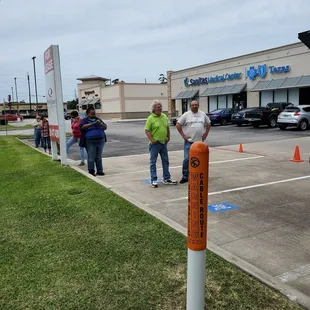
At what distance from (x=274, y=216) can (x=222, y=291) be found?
2.41 m

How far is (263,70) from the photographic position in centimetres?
3116

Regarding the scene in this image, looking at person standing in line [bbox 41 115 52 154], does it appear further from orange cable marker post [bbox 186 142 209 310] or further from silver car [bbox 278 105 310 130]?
silver car [bbox 278 105 310 130]

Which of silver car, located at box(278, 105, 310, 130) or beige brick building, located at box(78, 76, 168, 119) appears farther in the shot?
beige brick building, located at box(78, 76, 168, 119)

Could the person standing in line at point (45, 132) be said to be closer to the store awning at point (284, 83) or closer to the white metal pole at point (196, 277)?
the white metal pole at point (196, 277)

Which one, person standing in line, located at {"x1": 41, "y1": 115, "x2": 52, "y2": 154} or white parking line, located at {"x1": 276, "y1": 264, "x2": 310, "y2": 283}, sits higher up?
person standing in line, located at {"x1": 41, "y1": 115, "x2": 52, "y2": 154}

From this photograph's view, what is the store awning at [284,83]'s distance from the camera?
89.3 ft

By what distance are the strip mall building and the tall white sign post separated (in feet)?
72.5

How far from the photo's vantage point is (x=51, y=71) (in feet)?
32.2

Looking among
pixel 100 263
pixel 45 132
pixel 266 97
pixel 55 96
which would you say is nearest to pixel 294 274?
pixel 100 263

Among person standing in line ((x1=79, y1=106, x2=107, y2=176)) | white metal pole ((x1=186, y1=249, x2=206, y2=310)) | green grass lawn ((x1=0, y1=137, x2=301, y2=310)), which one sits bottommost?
green grass lawn ((x1=0, y1=137, x2=301, y2=310))

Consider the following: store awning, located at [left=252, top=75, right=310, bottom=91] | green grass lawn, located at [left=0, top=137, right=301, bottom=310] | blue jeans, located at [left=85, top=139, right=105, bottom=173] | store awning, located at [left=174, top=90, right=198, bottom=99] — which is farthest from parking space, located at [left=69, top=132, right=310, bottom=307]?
store awning, located at [left=174, top=90, right=198, bottom=99]

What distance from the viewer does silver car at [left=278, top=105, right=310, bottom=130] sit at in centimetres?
2119

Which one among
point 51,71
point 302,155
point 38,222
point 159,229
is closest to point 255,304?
point 159,229

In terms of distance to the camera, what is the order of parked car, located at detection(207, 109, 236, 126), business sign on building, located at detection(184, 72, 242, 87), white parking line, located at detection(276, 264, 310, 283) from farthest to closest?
business sign on building, located at detection(184, 72, 242, 87) → parked car, located at detection(207, 109, 236, 126) → white parking line, located at detection(276, 264, 310, 283)
